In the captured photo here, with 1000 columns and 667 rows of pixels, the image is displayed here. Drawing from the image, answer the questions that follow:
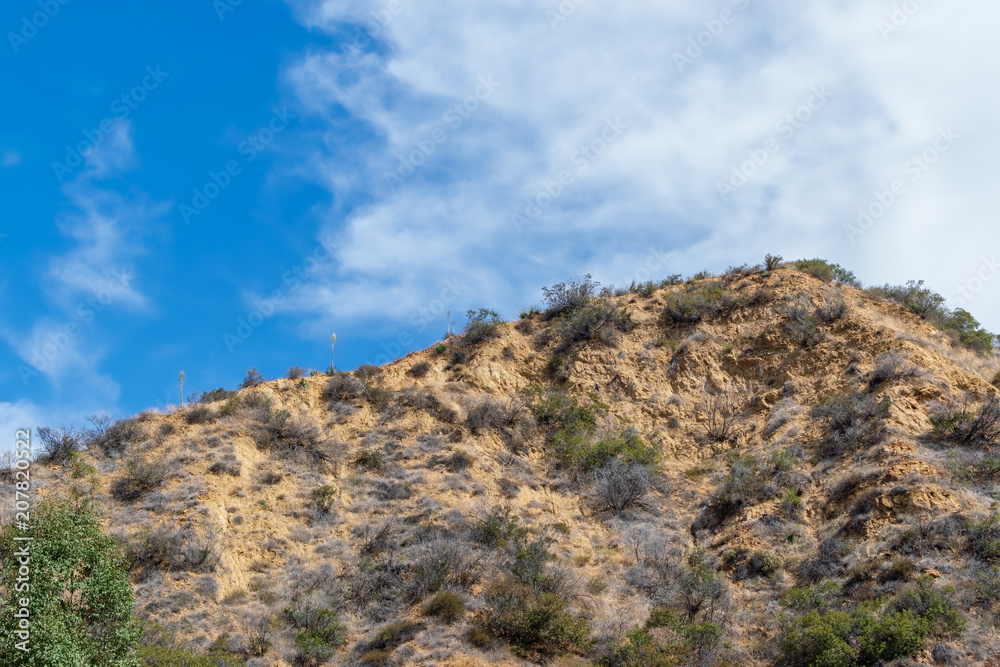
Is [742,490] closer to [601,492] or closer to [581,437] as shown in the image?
[601,492]

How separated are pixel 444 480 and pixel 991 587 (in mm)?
14537

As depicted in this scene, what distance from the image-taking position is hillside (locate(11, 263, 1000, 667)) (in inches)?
687

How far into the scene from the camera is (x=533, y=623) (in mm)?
17766

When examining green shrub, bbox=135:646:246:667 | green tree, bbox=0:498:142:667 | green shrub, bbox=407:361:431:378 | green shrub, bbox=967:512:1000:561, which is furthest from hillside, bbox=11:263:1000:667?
green tree, bbox=0:498:142:667

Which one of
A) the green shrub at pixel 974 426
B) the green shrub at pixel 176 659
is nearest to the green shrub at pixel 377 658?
the green shrub at pixel 176 659

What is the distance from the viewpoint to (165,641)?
55.9 ft

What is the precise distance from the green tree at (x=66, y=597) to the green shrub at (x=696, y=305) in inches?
846

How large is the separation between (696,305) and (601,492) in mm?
9782

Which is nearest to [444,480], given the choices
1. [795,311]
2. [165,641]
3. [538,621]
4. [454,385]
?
[454,385]

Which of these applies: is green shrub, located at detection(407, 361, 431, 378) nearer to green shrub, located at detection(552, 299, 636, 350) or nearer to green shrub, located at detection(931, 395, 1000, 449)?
green shrub, located at detection(552, 299, 636, 350)

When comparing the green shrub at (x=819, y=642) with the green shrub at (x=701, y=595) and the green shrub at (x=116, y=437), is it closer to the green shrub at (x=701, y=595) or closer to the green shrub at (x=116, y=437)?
the green shrub at (x=701, y=595)

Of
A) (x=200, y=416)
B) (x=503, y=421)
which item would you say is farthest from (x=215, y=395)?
(x=503, y=421)

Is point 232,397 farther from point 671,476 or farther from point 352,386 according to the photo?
point 671,476

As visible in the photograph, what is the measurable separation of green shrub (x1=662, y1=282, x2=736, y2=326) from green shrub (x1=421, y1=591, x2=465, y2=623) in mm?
15516
